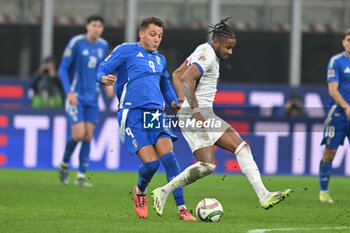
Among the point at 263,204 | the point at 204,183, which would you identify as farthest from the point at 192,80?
the point at 204,183

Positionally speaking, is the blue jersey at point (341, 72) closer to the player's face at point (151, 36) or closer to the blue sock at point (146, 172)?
the player's face at point (151, 36)

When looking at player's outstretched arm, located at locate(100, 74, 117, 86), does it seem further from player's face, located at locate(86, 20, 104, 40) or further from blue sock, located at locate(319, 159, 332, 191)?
player's face, located at locate(86, 20, 104, 40)

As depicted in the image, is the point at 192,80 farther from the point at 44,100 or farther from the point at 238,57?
the point at 238,57

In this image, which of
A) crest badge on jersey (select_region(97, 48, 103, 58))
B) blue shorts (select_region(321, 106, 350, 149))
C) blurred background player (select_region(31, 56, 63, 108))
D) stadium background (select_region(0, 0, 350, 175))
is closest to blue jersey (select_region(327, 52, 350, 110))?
blue shorts (select_region(321, 106, 350, 149))

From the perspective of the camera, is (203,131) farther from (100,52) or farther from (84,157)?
(100,52)

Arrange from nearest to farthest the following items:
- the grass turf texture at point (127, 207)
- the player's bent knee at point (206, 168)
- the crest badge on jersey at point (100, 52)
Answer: the grass turf texture at point (127, 207) < the player's bent knee at point (206, 168) < the crest badge on jersey at point (100, 52)

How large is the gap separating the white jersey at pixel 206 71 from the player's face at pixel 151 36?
1.25ft

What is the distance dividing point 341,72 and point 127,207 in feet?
10.7

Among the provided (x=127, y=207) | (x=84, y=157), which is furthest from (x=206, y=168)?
(x=84, y=157)

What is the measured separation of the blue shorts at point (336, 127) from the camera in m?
11.1

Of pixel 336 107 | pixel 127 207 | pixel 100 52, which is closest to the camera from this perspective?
pixel 127 207

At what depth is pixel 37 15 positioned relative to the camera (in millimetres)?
21344

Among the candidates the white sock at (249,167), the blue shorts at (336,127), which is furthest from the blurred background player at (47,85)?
the white sock at (249,167)

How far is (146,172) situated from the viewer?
8.57 metres
